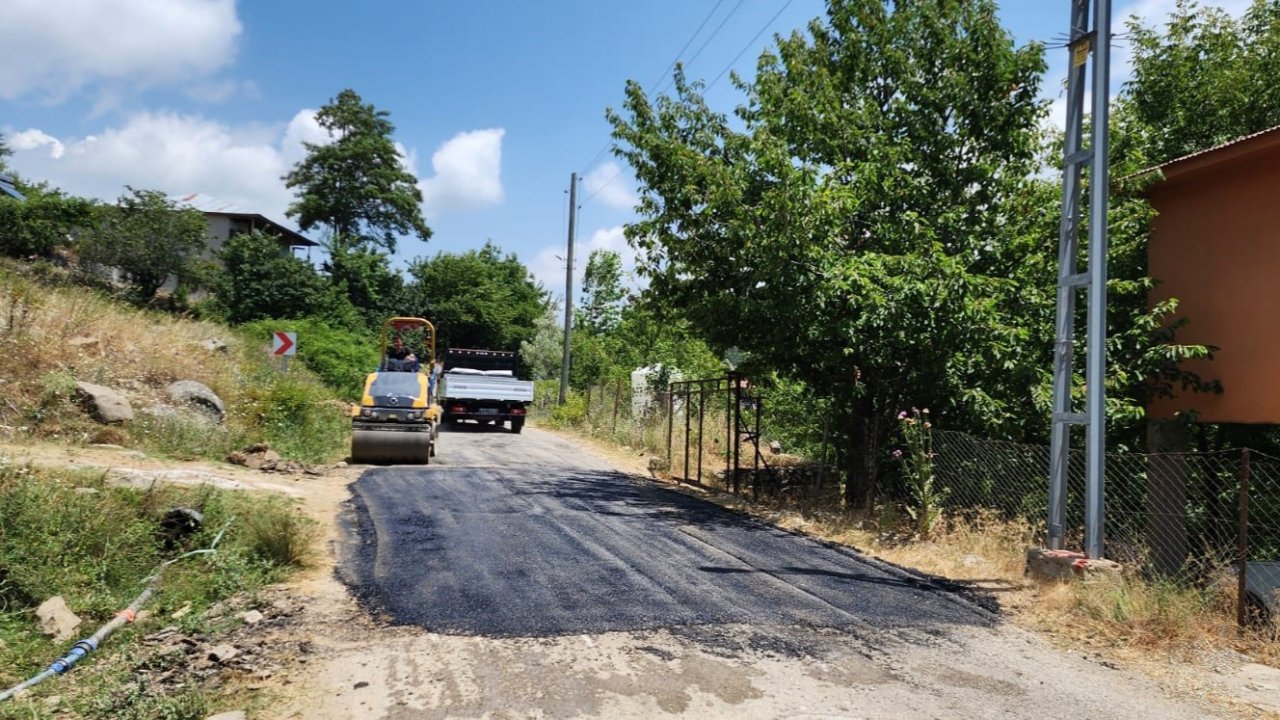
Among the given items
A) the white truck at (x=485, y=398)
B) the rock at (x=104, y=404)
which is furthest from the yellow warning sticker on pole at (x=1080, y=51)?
the white truck at (x=485, y=398)

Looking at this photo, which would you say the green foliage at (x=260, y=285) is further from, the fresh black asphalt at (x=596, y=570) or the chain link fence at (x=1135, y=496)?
the chain link fence at (x=1135, y=496)

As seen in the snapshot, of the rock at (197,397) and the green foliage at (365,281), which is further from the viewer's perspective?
the green foliage at (365,281)

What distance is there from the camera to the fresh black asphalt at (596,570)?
610cm

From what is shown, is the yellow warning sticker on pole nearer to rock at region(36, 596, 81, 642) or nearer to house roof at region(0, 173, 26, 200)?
rock at region(36, 596, 81, 642)

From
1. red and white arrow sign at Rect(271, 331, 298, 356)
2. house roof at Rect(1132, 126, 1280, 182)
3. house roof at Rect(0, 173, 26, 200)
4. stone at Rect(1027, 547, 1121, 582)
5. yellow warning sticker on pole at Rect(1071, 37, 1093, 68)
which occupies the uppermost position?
house roof at Rect(0, 173, 26, 200)

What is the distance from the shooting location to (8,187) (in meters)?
30.0

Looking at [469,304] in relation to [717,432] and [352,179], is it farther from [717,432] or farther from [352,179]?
[717,432]

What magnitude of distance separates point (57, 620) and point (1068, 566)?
7.83m

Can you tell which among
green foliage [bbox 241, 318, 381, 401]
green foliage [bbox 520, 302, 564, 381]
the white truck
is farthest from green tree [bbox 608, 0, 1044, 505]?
green foliage [bbox 520, 302, 564, 381]

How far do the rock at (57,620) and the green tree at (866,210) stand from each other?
7.97 meters

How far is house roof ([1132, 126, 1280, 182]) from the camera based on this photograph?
809 centimetres

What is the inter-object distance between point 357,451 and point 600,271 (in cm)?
2736

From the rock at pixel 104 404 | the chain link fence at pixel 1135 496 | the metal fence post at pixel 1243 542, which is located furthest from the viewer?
the rock at pixel 104 404

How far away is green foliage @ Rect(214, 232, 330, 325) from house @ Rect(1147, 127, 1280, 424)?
3697 centimetres
